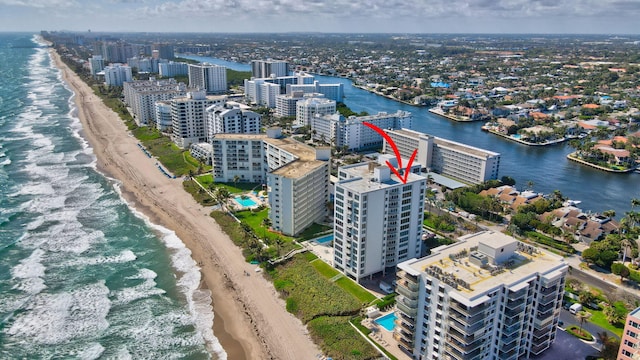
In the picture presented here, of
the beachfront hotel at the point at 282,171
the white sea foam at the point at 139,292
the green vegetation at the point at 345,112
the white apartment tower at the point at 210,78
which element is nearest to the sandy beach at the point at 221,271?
the white sea foam at the point at 139,292

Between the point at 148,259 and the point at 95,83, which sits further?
the point at 95,83

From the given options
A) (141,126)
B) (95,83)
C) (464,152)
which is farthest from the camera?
(95,83)

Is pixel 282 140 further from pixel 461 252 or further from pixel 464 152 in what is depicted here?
pixel 461 252

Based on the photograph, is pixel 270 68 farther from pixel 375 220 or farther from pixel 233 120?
pixel 375 220

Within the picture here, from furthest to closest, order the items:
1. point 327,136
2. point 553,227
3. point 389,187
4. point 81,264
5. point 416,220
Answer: point 327,136, point 553,227, point 81,264, point 416,220, point 389,187

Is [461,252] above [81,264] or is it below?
above

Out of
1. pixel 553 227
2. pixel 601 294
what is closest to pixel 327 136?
pixel 553 227
